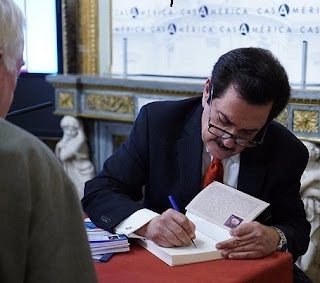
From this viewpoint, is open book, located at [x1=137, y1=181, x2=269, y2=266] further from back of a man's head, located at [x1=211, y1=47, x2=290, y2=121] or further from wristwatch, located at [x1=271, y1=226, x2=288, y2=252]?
back of a man's head, located at [x1=211, y1=47, x2=290, y2=121]

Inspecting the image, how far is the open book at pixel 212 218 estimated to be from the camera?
155 centimetres

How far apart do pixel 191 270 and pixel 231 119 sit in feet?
1.76

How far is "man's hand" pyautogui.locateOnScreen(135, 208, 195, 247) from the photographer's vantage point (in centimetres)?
158

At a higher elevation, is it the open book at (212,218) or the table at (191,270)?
the open book at (212,218)

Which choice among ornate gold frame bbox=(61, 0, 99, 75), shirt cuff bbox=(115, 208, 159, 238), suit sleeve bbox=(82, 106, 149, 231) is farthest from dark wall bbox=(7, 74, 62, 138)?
shirt cuff bbox=(115, 208, 159, 238)

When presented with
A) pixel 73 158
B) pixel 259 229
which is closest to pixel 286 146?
pixel 259 229

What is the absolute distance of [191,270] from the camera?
148 centimetres

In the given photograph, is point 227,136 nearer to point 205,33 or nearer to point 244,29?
point 244,29

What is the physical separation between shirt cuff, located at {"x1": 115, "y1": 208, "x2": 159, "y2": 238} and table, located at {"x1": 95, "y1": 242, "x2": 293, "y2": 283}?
0.05 m

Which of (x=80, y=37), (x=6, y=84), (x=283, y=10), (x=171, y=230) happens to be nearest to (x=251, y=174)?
(x=171, y=230)

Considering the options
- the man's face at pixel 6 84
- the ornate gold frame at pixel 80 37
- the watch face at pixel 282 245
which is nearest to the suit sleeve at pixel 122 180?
the watch face at pixel 282 245

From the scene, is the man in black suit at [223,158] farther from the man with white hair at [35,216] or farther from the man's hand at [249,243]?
the man with white hair at [35,216]

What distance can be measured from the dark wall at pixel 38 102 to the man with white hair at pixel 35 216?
12.4 feet

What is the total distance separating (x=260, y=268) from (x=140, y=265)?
314 millimetres
